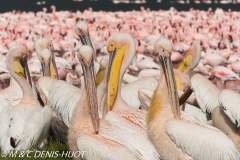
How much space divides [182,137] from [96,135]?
2.14ft

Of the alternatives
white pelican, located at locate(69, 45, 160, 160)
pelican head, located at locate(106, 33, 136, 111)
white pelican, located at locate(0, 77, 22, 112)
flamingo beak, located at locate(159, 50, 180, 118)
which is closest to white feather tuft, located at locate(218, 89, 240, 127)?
flamingo beak, located at locate(159, 50, 180, 118)

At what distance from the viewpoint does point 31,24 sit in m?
23.9

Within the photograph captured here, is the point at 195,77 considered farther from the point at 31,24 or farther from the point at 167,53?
the point at 31,24

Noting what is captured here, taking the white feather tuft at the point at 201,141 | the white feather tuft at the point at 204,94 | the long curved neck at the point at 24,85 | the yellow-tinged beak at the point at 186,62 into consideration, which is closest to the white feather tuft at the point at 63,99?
the long curved neck at the point at 24,85

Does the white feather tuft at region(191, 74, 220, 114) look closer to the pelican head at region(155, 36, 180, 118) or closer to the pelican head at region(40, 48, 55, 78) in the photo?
the pelican head at region(155, 36, 180, 118)

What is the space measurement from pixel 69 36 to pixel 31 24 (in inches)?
196

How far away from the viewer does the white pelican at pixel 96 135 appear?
4.92m

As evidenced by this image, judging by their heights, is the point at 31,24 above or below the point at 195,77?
below

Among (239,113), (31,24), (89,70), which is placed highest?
(89,70)

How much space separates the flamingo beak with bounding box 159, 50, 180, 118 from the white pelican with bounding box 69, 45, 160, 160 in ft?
1.13

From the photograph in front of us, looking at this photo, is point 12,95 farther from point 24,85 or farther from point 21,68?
point 24,85

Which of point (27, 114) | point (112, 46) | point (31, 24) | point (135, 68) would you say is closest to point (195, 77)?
point (112, 46)

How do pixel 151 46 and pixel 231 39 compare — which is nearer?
pixel 151 46

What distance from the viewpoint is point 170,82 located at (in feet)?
18.7
